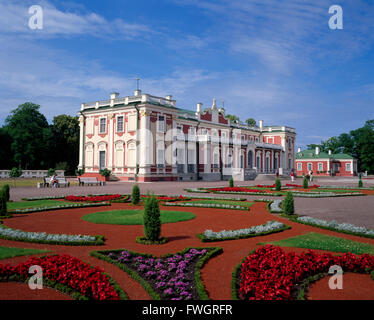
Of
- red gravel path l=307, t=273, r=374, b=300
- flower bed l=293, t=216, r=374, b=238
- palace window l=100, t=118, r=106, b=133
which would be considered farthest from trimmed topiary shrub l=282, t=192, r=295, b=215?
palace window l=100, t=118, r=106, b=133

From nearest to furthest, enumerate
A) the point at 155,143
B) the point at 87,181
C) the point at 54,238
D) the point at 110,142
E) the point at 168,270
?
the point at 168,270 → the point at 54,238 → the point at 87,181 → the point at 155,143 → the point at 110,142

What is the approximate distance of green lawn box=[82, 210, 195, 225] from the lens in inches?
439

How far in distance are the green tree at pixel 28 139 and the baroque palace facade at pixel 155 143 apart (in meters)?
10.1

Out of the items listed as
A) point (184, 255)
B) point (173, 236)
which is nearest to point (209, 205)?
point (173, 236)

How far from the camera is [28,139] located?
48250mm

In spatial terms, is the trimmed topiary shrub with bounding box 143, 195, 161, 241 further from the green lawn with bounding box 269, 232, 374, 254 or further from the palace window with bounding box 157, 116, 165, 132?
the palace window with bounding box 157, 116, 165, 132

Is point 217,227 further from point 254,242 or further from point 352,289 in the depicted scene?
point 352,289

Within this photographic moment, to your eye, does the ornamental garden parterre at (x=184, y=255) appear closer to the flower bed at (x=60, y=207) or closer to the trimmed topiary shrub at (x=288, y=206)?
the trimmed topiary shrub at (x=288, y=206)

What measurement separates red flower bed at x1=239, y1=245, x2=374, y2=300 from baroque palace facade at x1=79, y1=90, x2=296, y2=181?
31.3 m

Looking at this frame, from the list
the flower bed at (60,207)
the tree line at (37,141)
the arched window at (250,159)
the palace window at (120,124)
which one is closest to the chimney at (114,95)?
the palace window at (120,124)

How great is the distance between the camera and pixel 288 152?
66188 millimetres

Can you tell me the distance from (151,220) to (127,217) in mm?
4137

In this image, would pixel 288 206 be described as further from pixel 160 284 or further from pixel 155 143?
pixel 155 143
